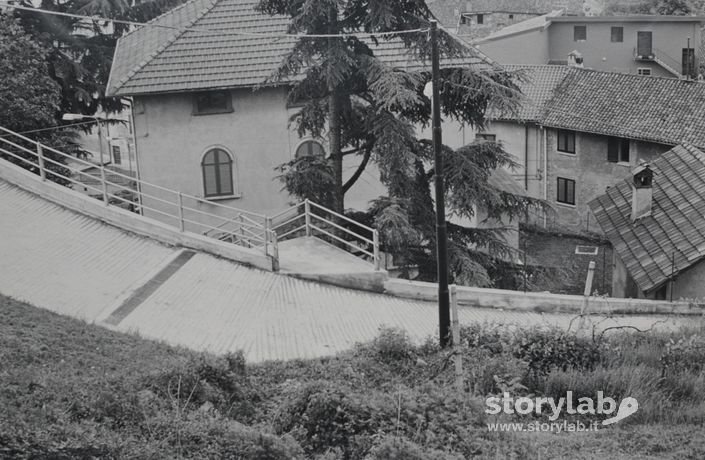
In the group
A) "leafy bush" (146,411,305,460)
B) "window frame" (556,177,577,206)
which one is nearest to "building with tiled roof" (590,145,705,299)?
"window frame" (556,177,577,206)

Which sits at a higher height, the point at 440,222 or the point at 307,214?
the point at 440,222

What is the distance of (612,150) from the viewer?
1453 inches

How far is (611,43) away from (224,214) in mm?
35128

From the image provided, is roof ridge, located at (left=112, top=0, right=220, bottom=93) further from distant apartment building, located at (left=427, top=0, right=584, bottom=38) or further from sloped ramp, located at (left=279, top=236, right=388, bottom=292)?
distant apartment building, located at (left=427, top=0, right=584, bottom=38)

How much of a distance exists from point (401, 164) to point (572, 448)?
385 inches

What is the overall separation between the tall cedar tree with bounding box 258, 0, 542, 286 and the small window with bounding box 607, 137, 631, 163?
1754 cm

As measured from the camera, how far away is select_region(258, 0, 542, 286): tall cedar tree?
18.6 meters

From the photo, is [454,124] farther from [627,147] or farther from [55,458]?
[55,458]

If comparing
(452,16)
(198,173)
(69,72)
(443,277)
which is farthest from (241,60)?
(452,16)

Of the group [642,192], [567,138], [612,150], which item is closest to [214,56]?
[642,192]

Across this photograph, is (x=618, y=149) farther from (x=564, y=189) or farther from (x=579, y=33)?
(x=579, y=33)

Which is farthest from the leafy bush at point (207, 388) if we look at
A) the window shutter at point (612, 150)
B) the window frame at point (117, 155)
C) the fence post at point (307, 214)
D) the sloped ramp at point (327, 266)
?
the window frame at point (117, 155)

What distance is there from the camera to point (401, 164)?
18469mm

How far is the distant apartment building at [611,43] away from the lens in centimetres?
5081
